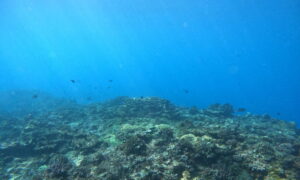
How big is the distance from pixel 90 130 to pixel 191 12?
7455cm

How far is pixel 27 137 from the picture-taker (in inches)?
673

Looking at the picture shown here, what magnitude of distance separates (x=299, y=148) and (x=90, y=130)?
1627 cm

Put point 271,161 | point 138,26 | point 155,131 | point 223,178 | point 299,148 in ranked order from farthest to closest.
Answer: point 138,26
point 155,131
point 299,148
point 271,161
point 223,178

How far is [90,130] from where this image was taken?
1948 centimetres

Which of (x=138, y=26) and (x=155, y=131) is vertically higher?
(x=138, y=26)

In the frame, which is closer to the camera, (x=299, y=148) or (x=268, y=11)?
(x=299, y=148)

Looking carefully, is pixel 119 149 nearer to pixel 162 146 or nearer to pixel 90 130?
pixel 162 146

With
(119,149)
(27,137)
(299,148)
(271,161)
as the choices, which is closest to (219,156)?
(271,161)

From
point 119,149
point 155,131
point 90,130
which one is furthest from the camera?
point 90,130

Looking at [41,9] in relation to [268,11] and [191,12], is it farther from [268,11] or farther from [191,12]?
[268,11]

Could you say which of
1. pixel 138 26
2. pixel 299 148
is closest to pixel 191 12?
pixel 138 26

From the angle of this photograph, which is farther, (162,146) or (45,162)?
(45,162)

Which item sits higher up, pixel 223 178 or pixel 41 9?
pixel 41 9

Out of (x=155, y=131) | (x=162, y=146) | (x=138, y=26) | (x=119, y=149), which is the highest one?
(x=138, y=26)
